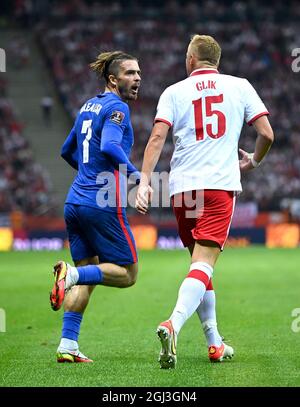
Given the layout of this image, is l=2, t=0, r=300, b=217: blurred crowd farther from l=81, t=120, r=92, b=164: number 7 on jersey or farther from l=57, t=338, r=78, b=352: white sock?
l=57, t=338, r=78, b=352: white sock

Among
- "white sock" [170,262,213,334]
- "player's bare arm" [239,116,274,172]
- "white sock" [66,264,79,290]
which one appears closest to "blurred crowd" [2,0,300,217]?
"player's bare arm" [239,116,274,172]

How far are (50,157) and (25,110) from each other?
10.1ft

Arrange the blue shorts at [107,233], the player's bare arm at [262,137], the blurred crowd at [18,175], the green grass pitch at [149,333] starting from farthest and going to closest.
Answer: the blurred crowd at [18,175]
the blue shorts at [107,233]
the player's bare arm at [262,137]
the green grass pitch at [149,333]

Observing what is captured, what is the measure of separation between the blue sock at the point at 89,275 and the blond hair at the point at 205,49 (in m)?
1.80

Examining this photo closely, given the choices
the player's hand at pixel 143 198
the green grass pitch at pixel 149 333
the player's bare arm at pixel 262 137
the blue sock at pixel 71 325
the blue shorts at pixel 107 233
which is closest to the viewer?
the green grass pitch at pixel 149 333

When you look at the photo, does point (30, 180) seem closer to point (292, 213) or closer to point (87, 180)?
point (292, 213)

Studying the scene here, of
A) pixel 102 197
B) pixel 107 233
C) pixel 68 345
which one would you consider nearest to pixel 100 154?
pixel 102 197

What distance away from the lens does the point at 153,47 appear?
4072cm

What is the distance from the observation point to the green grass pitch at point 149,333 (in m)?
6.52

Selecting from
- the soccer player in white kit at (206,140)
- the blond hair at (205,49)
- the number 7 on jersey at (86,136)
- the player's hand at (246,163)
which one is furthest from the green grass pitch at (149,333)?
the blond hair at (205,49)

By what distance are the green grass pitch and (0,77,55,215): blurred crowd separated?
12.3m

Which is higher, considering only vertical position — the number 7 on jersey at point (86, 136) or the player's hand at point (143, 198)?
the number 7 on jersey at point (86, 136)

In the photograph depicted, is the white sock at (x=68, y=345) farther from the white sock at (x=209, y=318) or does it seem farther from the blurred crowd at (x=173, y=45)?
the blurred crowd at (x=173, y=45)

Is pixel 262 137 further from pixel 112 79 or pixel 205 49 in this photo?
pixel 112 79
